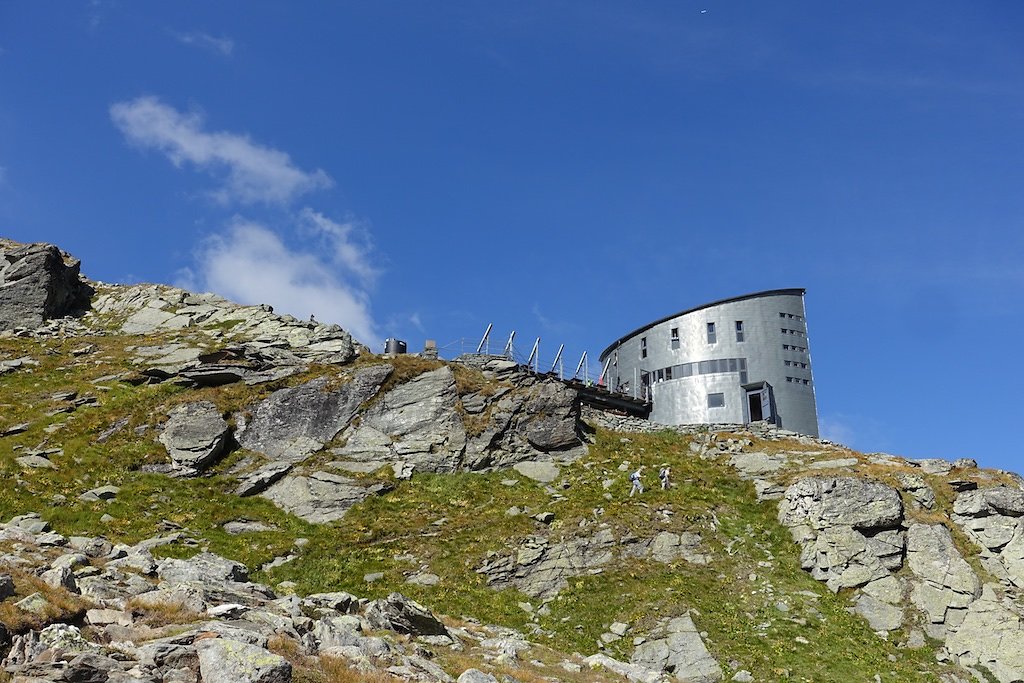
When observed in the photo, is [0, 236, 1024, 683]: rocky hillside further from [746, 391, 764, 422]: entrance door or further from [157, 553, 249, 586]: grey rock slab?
[746, 391, 764, 422]: entrance door

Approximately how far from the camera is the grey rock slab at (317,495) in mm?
38438

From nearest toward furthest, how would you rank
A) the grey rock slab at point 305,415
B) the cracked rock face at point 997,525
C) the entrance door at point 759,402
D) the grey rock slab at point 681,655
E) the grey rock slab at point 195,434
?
1. the grey rock slab at point 681,655
2. the cracked rock face at point 997,525
3. the grey rock slab at point 195,434
4. the grey rock slab at point 305,415
5. the entrance door at point 759,402

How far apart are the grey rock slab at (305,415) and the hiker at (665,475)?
19.6m

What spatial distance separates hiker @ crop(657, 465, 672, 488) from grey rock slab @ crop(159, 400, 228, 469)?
85.7 ft

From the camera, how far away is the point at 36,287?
63.1 m

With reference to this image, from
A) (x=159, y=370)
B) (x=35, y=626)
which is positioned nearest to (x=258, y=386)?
(x=159, y=370)

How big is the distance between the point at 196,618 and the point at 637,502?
2615 centimetres

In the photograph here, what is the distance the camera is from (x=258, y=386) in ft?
158

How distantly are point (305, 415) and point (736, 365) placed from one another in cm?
3527

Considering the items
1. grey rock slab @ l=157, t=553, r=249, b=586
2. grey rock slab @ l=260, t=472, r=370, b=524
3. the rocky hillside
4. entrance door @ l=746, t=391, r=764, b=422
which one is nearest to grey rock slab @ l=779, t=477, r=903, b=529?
the rocky hillside

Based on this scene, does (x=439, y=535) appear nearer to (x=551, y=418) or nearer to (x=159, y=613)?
(x=551, y=418)

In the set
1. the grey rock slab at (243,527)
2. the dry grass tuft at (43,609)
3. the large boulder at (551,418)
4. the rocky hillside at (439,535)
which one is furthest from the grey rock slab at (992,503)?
the dry grass tuft at (43,609)

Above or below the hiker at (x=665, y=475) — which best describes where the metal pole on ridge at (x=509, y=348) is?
above

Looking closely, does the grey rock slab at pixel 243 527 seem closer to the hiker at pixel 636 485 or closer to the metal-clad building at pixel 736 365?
the hiker at pixel 636 485
